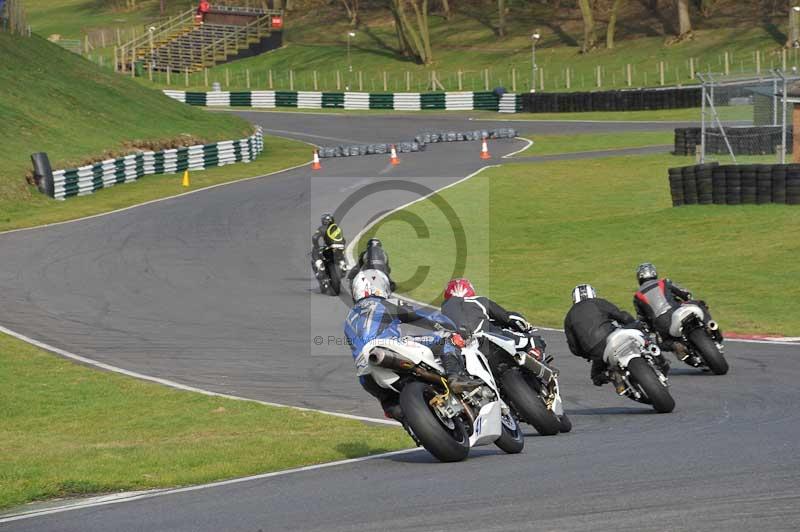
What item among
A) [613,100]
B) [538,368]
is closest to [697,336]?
[538,368]

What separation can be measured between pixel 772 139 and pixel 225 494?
30.2m

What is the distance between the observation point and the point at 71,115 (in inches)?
1859

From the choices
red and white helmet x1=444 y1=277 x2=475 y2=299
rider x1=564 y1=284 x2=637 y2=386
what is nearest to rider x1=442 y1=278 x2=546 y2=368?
red and white helmet x1=444 y1=277 x2=475 y2=299

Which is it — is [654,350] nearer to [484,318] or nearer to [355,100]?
[484,318]

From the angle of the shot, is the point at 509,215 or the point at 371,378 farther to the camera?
the point at 509,215

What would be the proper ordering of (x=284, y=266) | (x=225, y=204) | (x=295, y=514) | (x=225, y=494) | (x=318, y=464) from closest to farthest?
(x=295, y=514) < (x=225, y=494) < (x=318, y=464) < (x=284, y=266) < (x=225, y=204)

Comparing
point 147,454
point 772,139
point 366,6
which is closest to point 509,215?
point 772,139

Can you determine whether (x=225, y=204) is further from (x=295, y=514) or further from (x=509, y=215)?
(x=295, y=514)

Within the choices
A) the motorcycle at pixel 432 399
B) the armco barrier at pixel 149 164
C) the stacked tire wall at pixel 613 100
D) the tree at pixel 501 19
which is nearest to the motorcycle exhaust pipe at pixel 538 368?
the motorcycle at pixel 432 399

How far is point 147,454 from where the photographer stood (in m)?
11.8

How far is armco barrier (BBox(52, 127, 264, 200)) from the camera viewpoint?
39375mm

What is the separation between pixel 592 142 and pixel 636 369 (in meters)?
41.5

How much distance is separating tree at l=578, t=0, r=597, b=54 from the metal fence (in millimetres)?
40061

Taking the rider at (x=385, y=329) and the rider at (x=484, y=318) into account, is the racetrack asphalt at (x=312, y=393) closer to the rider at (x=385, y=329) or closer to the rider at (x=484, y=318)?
the rider at (x=385, y=329)
